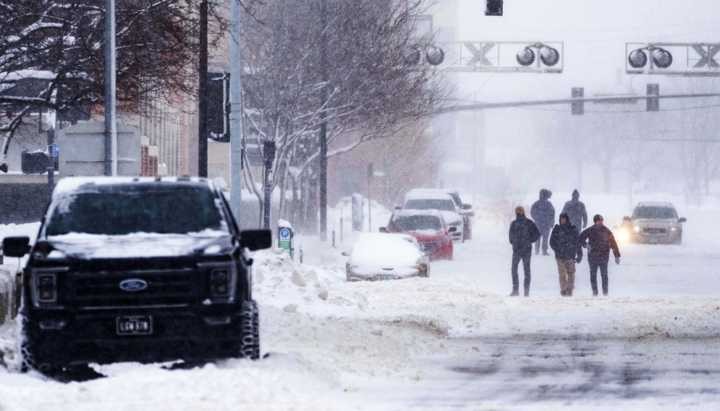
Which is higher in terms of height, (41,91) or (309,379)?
(41,91)

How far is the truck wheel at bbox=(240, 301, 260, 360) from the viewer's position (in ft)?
48.0

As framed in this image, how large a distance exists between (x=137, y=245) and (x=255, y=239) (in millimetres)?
1217

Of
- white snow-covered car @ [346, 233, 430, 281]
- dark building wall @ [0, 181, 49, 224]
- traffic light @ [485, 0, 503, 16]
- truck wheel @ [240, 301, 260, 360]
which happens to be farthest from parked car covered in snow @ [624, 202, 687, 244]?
truck wheel @ [240, 301, 260, 360]

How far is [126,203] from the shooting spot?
15.7 m

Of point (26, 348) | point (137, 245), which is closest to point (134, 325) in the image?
point (137, 245)

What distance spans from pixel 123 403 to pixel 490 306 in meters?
15.9

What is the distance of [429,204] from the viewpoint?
58.6 metres

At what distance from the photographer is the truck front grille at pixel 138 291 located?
14.3 meters

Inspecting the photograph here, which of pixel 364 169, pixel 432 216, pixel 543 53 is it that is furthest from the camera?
pixel 364 169

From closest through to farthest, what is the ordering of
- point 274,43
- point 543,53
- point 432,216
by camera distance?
point 432,216
point 274,43
point 543,53

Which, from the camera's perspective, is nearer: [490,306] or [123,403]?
[123,403]

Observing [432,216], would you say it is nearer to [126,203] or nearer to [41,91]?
[41,91]

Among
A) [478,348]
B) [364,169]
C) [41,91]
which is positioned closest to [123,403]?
[478,348]

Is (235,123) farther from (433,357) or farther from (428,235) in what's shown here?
(433,357)
